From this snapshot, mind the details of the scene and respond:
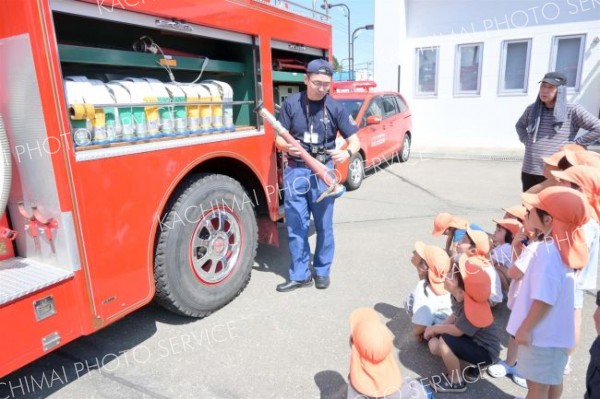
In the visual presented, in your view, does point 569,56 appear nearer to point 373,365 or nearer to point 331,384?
point 331,384

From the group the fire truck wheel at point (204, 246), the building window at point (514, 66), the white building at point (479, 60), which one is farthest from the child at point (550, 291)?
the building window at point (514, 66)

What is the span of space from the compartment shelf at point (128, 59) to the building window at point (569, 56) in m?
10.8

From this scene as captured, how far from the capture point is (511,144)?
39.4 feet

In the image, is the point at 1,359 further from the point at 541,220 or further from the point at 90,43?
the point at 541,220

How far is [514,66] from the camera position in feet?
39.1

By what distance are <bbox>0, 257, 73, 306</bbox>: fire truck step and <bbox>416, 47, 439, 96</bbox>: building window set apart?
1241cm

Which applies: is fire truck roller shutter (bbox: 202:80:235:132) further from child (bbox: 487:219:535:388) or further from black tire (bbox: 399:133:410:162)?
black tire (bbox: 399:133:410:162)

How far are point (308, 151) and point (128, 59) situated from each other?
4.87 feet

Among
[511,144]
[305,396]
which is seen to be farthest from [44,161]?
[511,144]

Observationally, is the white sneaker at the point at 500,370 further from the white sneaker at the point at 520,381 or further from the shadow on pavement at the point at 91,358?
the shadow on pavement at the point at 91,358

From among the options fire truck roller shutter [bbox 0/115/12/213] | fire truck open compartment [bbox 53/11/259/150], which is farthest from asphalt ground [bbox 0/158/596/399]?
fire truck open compartment [bbox 53/11/259/150]

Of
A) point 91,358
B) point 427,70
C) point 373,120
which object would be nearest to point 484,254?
point 91,358

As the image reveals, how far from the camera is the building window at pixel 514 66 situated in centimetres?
1166

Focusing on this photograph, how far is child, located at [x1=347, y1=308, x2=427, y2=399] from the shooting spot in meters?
1.70
